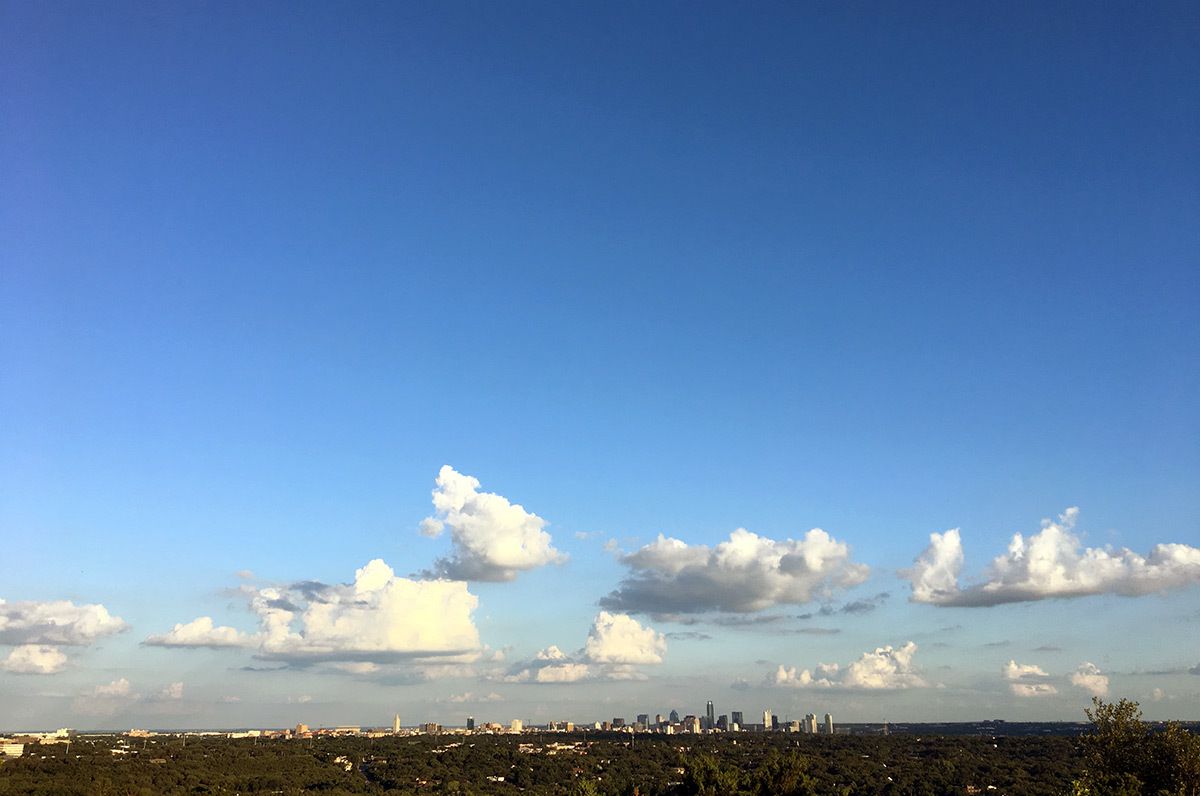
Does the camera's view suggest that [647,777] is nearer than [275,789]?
No

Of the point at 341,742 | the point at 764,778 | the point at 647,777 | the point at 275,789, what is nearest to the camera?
the point at 764,778

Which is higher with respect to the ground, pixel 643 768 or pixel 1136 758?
pixel 1136 758

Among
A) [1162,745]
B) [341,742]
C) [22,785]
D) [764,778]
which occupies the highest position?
[1162,745]

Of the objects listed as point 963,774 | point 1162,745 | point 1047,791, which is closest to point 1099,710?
point 1162,745

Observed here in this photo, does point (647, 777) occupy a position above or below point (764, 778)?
below

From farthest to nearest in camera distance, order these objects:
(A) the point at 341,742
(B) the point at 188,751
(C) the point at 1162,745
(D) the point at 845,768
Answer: (A) the point at 341,742, (B) the point at 188,751, (D) the point at 845,768, (C) the point at 1162,745

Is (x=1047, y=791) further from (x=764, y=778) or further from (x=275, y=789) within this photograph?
(x=275, y=789)

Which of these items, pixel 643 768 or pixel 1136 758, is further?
pixel 643 768
